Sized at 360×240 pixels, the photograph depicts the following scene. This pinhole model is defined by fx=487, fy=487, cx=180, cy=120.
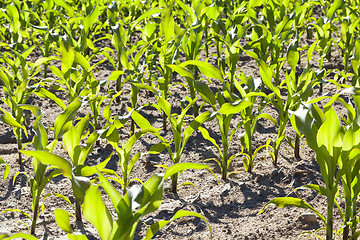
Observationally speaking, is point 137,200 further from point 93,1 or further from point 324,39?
point 93,1

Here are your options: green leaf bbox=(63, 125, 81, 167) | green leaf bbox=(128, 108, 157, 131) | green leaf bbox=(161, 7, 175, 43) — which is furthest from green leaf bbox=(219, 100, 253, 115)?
green leaf bbox=(161, 7, 175, 43)

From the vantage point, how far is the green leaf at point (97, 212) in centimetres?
160

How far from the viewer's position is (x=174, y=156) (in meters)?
2.72

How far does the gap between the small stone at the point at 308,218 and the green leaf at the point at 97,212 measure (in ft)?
3.69

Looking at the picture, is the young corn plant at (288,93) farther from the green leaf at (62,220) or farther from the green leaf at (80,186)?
the green leaf at (62,220)

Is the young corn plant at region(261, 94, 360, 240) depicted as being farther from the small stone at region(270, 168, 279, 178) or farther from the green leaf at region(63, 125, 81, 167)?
the green leaf at region(63, 125, 81, 167)

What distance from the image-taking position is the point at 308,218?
2.41m

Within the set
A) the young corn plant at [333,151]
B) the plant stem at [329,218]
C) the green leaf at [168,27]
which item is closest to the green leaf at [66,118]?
the young corn plant at [333,151]

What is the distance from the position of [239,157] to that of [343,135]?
→ 3.87 feet

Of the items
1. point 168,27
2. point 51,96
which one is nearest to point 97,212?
point 51,96

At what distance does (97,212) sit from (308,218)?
120 cm

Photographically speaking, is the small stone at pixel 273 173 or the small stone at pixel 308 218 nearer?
the small stone at pixel 308 218

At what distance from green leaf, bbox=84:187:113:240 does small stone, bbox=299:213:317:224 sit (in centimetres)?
112

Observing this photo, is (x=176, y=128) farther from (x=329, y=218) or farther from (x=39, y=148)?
(x=329, y=218)
